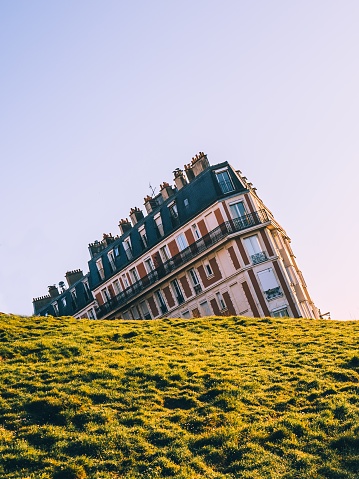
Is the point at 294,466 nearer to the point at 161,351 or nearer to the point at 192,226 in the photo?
the point at 161,351

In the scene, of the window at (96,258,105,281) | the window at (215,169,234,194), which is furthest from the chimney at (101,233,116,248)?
the window at (215,169,234,194)

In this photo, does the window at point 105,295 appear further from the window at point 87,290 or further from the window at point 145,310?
the window at point 145,310

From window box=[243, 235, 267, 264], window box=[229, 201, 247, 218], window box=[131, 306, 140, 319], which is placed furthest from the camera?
window box=[131, 306, 140, 319]

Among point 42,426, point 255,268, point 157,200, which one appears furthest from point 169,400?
point 157,200

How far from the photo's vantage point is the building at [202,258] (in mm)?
46750

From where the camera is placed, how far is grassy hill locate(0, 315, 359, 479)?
39.1 feet

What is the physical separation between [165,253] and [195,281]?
14.9 ft

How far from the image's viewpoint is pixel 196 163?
52906 millimetres

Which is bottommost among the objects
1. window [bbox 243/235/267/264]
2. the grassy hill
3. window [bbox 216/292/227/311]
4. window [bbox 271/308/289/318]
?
the grassy hill

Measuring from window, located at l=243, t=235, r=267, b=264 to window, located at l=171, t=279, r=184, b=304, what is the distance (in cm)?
869

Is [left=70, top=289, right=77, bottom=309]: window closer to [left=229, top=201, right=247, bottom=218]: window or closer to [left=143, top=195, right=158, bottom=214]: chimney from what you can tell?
[left=143, top=195, right=158, bottom=214]: chimney

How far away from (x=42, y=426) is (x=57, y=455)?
1.49 meters

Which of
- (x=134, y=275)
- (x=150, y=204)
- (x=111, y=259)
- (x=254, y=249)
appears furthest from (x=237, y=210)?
(x=111, y=259)

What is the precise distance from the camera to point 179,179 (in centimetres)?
5528
